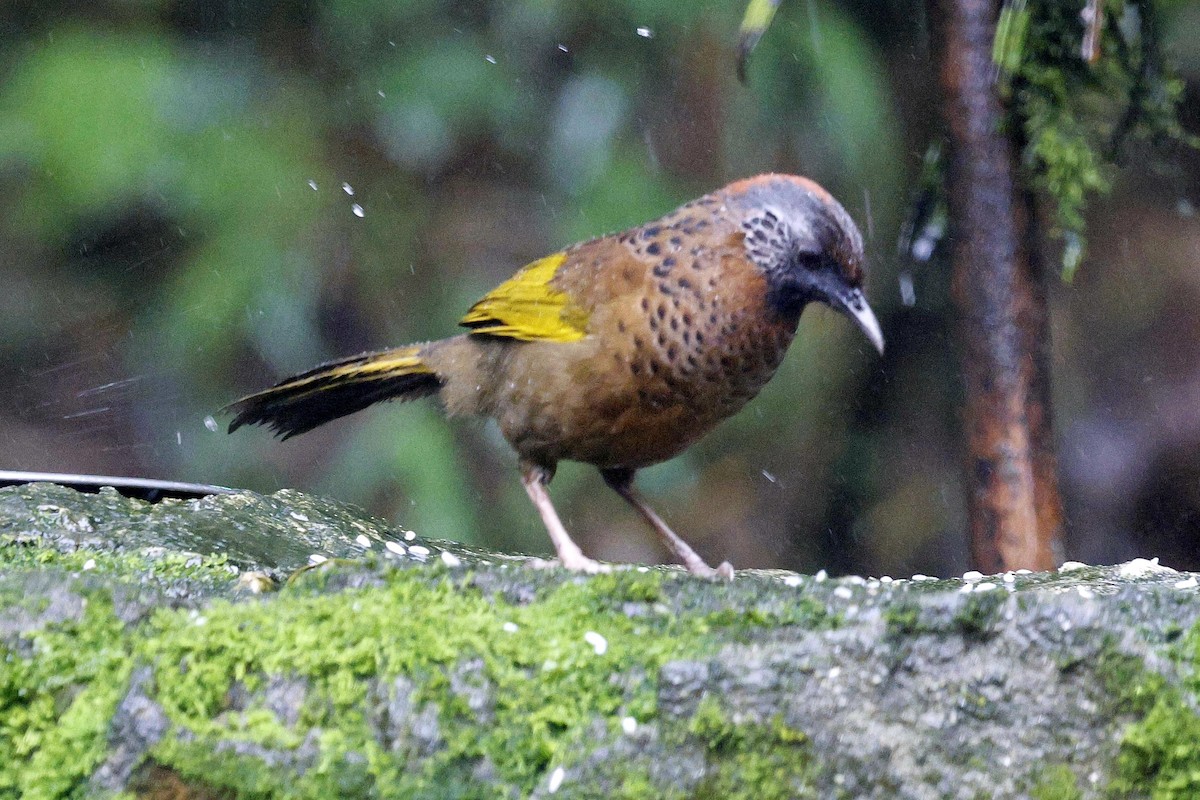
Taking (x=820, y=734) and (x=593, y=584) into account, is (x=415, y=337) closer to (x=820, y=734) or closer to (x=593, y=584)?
(x=593, y=584)

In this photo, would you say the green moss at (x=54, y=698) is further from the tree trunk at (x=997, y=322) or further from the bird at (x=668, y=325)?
the tree trunk at (x=997, y=322)

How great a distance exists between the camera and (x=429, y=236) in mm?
5102

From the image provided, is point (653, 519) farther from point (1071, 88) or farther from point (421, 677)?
point (1071, 88)

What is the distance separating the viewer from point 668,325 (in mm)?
3107

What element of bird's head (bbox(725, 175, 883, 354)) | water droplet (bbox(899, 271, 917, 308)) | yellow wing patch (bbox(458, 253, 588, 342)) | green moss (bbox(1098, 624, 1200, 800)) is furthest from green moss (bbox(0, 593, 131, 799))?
water droplet (bbox(899, 271, 917, 308))

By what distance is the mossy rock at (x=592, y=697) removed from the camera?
180 centimetres

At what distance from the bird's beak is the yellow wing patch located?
649 millimetres

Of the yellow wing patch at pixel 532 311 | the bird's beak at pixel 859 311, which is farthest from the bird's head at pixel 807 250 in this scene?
the yellow wing patch at pixel 532 311

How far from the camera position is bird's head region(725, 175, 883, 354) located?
310 centimetres

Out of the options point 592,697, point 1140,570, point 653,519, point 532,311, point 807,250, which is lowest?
point 653,519

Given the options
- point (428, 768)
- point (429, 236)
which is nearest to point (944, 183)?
point (429, 236)

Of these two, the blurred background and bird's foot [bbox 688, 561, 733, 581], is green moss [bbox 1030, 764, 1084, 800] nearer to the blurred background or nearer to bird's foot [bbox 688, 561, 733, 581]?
bird's foot [bbox 688, 561, 733, 581]

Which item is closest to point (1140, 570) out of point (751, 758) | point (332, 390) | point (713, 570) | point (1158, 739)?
point (713, 570)

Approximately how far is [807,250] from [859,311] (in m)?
0.20
